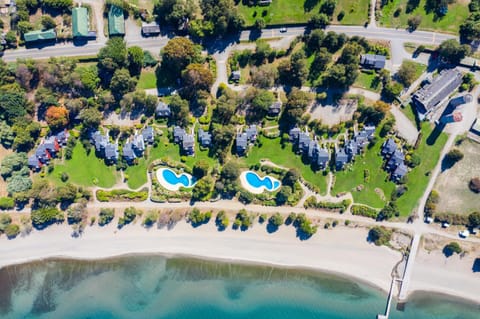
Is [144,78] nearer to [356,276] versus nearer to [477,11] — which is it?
[356,276]

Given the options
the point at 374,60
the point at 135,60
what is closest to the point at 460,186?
the point at 374,60

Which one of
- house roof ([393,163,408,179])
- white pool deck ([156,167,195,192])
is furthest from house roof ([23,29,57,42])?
house roof ([393,163,408,179])

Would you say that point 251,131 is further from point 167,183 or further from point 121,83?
point 121,83

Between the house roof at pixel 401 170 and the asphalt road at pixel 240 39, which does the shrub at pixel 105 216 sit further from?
the house roof at pixel 401 170

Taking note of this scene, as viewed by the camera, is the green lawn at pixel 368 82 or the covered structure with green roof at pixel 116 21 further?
the green lawn at pixel 368 82

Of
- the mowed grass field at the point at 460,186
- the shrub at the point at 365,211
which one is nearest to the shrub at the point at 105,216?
the shrub at the point at 365,211

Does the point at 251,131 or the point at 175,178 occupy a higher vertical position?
the point at 251,131

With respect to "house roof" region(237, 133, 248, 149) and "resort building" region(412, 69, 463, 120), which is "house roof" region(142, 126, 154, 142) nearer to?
"house roof" region(237, 133, 248, 149)
